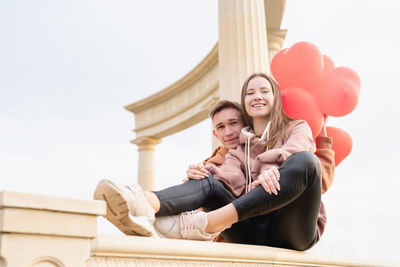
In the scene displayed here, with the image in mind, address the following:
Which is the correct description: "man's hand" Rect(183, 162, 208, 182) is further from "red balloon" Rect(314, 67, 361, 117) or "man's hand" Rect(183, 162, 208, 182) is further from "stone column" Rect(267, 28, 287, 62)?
"stone column" Rect(267, 28, 287, 62)

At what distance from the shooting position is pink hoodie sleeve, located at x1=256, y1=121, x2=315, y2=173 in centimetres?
632

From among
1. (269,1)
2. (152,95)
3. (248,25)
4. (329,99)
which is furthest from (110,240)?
(152,95)

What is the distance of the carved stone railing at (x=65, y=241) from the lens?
3.12 m

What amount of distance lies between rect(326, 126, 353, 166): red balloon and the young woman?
168 centimetres

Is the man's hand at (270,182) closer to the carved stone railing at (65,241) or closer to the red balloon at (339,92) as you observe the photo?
the carved stone railing at (65,241)

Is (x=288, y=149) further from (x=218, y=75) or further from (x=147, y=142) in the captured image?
(x=147, y=142)

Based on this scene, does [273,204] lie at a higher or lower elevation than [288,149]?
lower

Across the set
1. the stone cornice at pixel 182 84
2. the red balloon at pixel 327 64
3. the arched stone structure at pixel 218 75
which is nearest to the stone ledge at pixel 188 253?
the red balloon at pixel 327 64

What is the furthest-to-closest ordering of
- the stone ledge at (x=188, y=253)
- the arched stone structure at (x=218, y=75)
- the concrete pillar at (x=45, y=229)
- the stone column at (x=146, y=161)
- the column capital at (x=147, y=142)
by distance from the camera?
the column capital at (x=147, y=142) → the stone column at (x=146, y=161) → the arched stone structure at (x=218, y=75) → the stone ledge at (x=188, y=253) → the concrete pillar at (x=45, y=229)

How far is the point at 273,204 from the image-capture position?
5562mm

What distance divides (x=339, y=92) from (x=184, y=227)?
4378 mm

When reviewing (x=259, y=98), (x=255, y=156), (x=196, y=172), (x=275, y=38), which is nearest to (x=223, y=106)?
(x=259, y=98)

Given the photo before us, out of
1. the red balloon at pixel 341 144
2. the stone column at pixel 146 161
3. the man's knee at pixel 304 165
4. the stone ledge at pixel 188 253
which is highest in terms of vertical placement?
the stone column at pixel 146 161

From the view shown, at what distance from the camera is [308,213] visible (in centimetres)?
588
